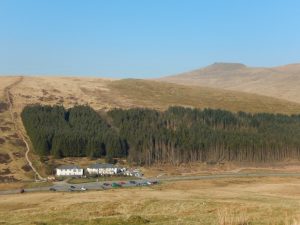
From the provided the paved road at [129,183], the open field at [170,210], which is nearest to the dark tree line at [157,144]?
the paved road at [129,183]

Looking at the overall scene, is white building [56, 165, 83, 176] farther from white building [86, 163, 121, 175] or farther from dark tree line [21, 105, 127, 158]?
dark tree line [21, 105, 127, 158]

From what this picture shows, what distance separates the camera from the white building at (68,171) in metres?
152

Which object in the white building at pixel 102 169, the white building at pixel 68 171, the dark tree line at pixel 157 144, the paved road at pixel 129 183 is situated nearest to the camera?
the paved road at pixel 129 183

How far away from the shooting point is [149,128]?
19762cm

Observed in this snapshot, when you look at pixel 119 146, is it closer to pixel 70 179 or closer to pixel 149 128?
pixel 149 128

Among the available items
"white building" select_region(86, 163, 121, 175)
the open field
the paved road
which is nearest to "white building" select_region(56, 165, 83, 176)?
"white building" select_region(86, 163, 121, 175)

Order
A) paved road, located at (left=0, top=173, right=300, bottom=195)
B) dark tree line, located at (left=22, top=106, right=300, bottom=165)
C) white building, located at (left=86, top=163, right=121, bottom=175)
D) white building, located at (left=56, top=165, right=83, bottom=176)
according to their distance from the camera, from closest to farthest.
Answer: paved road, located at (left=0, top=173, right=300, bottom=195) → white building, located at (left=56, top=165, right=83, bottom=176) → white building, located at (left=86, top=163, right=121, bottom=175) → dark tree line, located at (left=22, top=106, right=300, bottom=165)

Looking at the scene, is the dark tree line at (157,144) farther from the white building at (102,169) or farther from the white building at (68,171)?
the white building at (68,171)

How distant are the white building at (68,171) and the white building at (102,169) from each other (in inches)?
169

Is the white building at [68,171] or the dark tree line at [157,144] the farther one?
the dark tree line at [157,144]

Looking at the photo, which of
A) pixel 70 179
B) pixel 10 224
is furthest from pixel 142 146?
pixel 10 224

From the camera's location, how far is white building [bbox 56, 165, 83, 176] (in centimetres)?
15162

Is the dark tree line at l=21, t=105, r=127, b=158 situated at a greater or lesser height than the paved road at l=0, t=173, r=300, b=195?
greater

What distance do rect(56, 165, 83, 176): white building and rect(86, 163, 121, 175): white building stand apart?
428 centimetres
